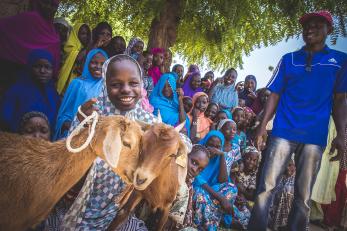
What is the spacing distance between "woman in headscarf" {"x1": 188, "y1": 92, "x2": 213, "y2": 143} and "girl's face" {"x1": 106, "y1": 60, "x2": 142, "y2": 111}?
389 cm

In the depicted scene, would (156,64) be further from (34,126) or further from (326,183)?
(326,183)

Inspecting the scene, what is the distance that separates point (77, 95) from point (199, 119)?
3.21m

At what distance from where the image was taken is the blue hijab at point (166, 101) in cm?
562

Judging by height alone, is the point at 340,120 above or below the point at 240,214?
above

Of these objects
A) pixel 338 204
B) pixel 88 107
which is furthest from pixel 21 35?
pixel 338 204

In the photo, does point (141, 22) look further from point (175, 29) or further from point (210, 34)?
point (210, 34)

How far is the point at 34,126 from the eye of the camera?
2.79m

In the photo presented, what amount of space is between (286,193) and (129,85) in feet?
13.7

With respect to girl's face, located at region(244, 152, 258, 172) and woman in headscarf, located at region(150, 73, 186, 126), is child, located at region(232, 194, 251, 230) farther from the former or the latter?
woman in headscarf, located at region(150, 73, 186, 126)

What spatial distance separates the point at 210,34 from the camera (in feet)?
22.2

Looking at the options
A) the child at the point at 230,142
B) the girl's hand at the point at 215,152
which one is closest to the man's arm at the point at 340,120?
the girl's hand at the point at 215,152

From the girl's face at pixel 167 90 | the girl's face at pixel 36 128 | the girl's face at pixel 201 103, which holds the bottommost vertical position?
the girl's face at pixel 36 128

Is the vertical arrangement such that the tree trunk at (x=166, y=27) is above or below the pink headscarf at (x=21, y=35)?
above

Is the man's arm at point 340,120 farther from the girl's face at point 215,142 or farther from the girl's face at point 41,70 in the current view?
the girl's face at point 41,70
